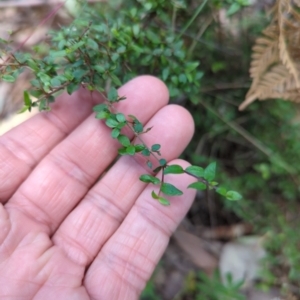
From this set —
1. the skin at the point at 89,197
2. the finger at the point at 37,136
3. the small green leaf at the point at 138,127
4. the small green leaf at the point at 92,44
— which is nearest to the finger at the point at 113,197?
the skin at the point at 89,197

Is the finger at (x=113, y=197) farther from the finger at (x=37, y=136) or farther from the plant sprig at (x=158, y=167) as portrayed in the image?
the finger at (x=37, y=136)

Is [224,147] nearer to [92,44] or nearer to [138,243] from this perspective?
[138,243]

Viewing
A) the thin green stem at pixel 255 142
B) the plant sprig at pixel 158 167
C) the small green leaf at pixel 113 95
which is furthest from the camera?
the thin green stem at pixel 255 142

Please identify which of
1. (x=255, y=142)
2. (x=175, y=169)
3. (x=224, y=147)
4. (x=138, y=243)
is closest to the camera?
(x=175, y=169)

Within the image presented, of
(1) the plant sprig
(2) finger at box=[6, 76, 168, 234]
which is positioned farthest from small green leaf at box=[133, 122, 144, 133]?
(2) finger at box=[6, 76, 168, 234]

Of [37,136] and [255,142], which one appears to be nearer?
[37,136]

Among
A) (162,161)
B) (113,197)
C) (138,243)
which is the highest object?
(162,161)

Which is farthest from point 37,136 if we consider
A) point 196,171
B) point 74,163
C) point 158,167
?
point 196,171

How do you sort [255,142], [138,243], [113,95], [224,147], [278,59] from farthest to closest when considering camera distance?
[224,147] < [255,142] < [278,59] < [138,243] < [113,95]

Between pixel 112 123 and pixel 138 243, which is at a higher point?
pixel 112 123
